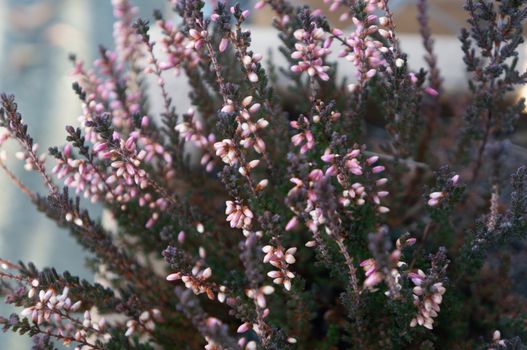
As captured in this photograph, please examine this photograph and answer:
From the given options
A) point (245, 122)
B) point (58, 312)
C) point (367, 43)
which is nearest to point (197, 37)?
point (245, 122)

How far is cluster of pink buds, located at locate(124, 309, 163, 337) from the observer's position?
3.44 ft

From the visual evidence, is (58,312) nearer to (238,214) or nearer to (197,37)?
(238,214)

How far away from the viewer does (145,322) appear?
3.60ft

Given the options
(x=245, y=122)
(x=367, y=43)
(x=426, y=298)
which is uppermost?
(x=367, y=43)

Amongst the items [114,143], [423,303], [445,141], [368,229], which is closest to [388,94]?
[368,229]

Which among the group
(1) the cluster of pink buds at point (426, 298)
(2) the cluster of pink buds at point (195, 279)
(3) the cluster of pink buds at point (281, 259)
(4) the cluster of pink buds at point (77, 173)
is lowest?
(1) the cluster of pink buds at point (426, 298)

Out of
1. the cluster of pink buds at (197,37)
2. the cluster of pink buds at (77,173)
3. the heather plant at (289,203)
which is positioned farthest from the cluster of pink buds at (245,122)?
the cluster of pink buds at (77,173)

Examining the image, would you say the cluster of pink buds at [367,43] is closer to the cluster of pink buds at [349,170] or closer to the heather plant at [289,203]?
the heather plant at [289,203]

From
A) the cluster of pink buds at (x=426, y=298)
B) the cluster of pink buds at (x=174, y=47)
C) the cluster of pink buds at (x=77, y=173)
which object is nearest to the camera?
the cluster of pink buds at (x=426, y=298)

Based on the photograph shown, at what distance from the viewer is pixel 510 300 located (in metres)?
1.21

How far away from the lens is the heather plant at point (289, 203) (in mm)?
849

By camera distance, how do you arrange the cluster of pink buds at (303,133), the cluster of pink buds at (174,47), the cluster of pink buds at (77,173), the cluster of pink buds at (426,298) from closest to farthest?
the cluster of pink buds at (426,298) < the cluster of pink buds at (303,133) < the cluster of pink buds at (77,173) < the cluster of pink buds at (174,47)

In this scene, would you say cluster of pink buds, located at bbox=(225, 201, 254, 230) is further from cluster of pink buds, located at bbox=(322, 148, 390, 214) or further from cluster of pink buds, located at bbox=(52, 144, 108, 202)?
cluster of pink buds, located at bbox=(52, 144, 108, 202)

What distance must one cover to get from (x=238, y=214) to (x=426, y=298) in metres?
0.31
